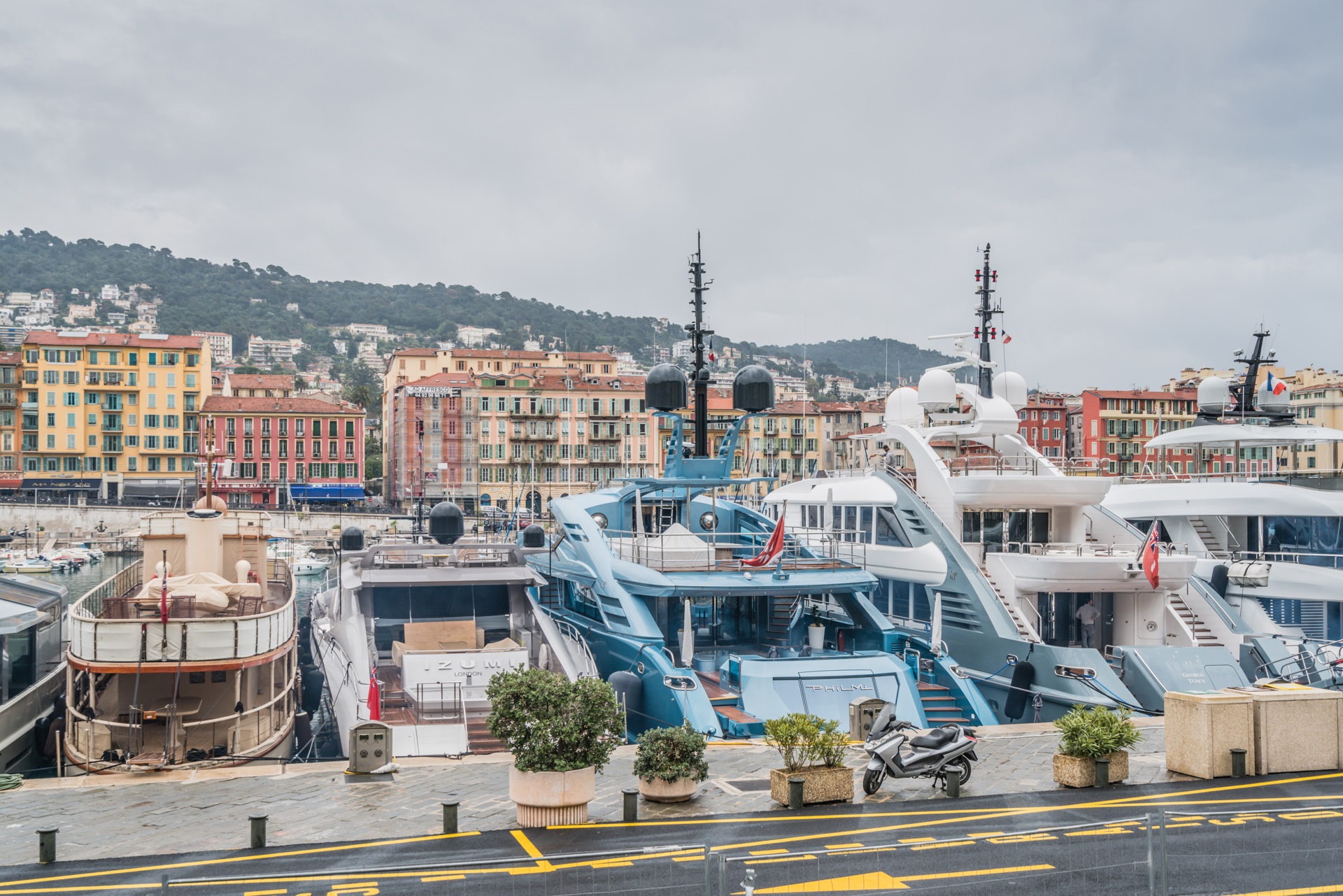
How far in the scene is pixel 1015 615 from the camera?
25297 mm

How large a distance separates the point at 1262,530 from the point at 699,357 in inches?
626

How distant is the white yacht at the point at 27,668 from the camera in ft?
67.1

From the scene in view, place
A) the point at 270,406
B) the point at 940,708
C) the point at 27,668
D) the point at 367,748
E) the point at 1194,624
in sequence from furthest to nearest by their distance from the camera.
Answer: the point at 270,406 < the point at 1194,624 < the point at 940,708 < the point at 27,668 < the point at 367,748

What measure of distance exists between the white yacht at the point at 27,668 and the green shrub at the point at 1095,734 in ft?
57.5

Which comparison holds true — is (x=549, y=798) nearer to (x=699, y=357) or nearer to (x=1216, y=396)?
(x=699, y=357)

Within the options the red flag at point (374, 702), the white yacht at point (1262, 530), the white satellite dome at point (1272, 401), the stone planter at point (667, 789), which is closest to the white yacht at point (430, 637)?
the red flag at point (374, 702)

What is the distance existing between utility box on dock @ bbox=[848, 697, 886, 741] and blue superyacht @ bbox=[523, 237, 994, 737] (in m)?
1.65

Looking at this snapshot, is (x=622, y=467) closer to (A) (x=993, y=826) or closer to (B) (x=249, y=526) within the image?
(B) (x=249, y=526)

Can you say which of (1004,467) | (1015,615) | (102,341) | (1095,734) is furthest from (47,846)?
(102,341)

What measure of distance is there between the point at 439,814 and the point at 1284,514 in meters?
24.4

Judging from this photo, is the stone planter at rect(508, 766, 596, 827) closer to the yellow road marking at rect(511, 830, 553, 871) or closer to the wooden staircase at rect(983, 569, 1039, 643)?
the yellow road marking at rect(511, 830, 553, 871)

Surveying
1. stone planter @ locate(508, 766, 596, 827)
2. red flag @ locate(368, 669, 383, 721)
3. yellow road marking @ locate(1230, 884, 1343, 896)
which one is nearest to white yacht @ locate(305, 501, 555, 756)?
red flag @ locate(368, 669, 383, 721)

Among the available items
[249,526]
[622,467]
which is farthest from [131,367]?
[249,526]

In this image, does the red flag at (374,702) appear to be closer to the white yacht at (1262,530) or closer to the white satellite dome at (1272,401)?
the white yacht at (1262,530)
